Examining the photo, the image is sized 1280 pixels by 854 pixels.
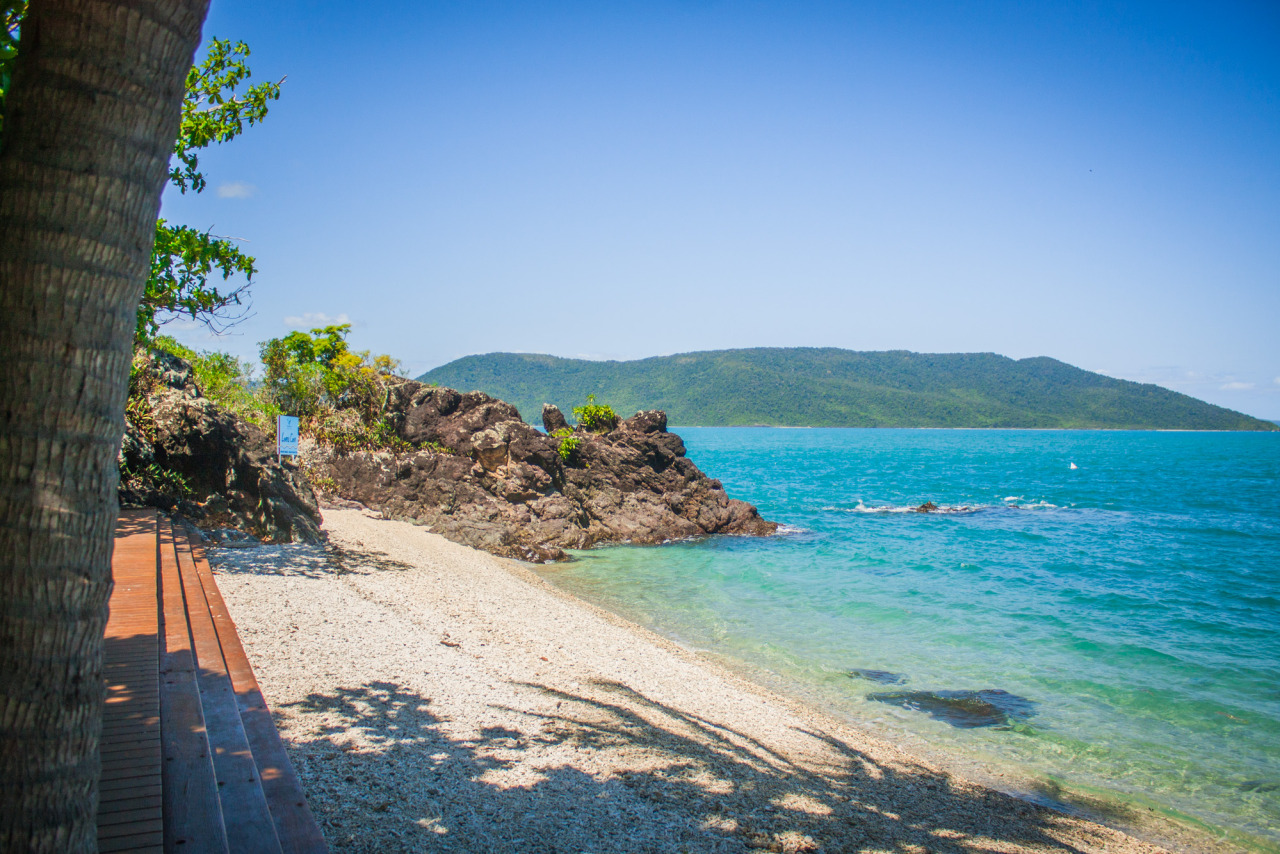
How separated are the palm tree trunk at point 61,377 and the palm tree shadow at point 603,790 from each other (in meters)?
2.66

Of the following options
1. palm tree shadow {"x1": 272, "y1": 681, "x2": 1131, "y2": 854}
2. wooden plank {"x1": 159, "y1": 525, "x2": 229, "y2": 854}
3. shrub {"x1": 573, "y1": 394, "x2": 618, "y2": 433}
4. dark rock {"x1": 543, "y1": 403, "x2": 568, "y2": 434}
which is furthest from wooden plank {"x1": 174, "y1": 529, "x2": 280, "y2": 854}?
shrub {"x1": 573, "y1": 394, "x2": 618, "y2": 433}

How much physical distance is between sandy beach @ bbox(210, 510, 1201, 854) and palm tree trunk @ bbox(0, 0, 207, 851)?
2.64 m

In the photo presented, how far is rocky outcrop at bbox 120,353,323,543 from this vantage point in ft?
38.8

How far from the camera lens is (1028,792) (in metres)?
7.65

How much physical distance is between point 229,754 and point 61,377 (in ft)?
9.68

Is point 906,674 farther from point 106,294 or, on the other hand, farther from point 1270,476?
point 1270,476

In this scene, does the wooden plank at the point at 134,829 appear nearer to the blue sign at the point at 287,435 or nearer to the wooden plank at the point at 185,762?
the wooden plank at the point at 185,762

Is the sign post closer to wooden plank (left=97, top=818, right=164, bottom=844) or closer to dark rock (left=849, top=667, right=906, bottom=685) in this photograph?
dark rock (left=849, top=667, right=906, bottom=685)

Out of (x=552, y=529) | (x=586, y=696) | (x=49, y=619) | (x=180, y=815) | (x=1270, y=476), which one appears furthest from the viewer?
(x=1270, y=476)

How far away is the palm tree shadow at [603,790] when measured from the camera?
15.5 ft

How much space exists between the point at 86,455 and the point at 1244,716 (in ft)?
45.9

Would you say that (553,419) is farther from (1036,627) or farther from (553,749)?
(553,749)

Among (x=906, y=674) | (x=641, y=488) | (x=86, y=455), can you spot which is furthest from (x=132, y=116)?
(x=641, y=488)

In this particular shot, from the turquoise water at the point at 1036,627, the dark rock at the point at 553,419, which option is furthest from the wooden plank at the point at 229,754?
the dark rock at the point at 553,419
